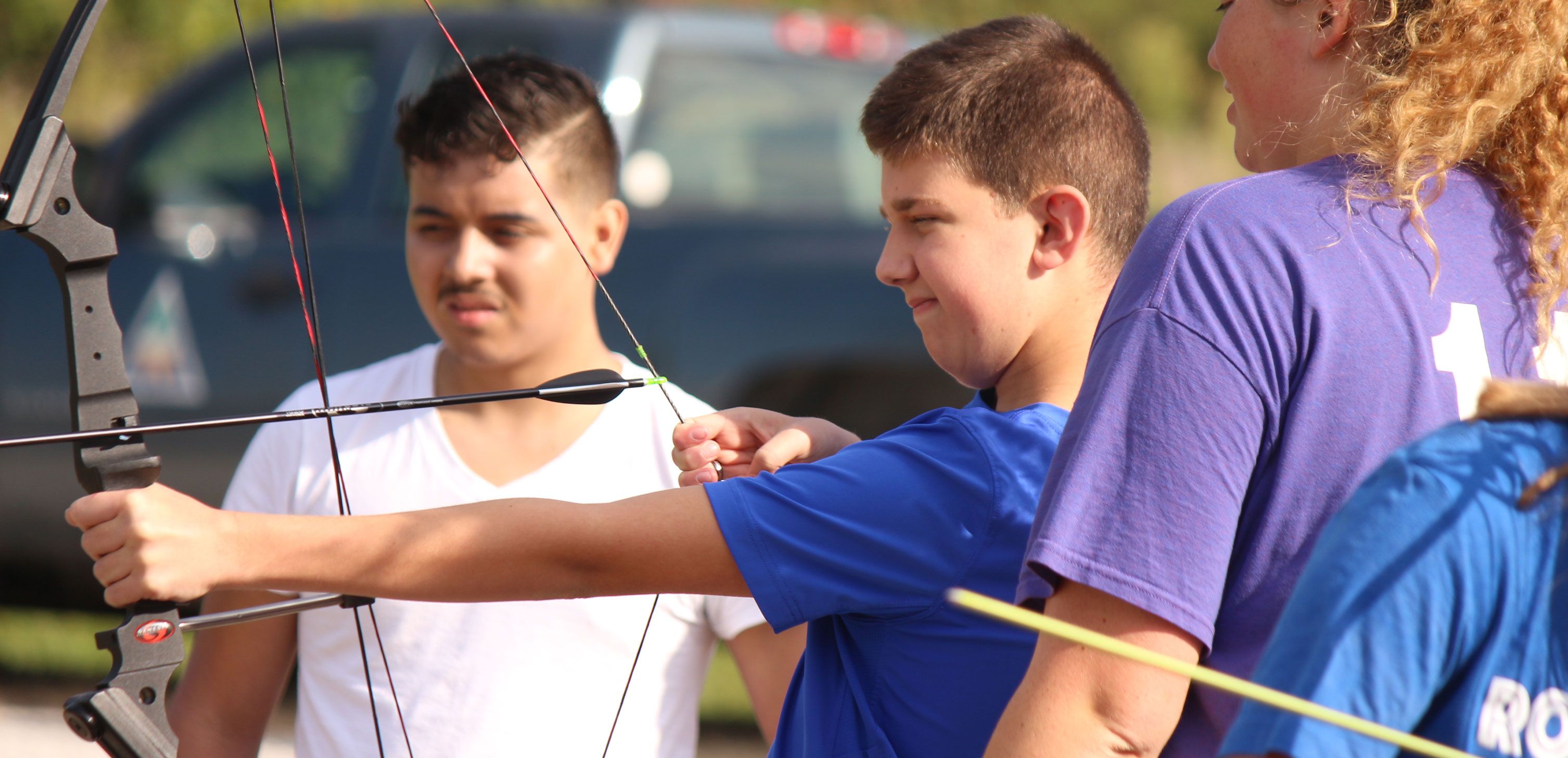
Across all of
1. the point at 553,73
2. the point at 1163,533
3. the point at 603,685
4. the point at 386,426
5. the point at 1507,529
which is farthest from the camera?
the point at 553,73

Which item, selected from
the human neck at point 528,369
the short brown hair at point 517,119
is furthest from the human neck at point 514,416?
the short brown hair at point 517,119

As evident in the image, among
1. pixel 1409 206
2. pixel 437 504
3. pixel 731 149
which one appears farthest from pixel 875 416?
pixel 1409 206

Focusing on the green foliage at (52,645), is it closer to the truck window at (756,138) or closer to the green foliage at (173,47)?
the truck window at (756,138)

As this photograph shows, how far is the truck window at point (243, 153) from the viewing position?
4434 mm

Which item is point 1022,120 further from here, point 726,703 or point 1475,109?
point 726,703

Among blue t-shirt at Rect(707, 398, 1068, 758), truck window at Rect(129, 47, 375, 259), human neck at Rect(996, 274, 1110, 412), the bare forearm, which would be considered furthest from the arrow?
truck window at Rect(129, 47, 375, 259)

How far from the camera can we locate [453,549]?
1.42 metres

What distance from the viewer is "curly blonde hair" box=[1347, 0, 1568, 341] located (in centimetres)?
131

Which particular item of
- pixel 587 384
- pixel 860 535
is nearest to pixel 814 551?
pixel 860 535

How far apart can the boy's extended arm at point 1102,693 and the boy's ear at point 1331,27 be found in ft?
1.97

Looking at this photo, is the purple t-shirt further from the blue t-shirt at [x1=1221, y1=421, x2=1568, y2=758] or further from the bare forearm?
the bare forearm

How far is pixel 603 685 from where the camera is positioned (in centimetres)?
207

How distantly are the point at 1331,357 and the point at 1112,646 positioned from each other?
0.37 metres

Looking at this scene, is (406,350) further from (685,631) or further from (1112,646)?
(1112,646)
